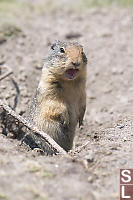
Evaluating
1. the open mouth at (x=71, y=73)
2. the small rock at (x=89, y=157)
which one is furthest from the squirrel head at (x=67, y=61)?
the small rock at (x=89, y=157)

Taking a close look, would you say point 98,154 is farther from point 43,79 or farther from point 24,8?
point 24,8

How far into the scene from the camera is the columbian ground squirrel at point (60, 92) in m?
4.54

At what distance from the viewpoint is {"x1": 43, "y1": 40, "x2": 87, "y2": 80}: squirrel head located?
439 centimetres

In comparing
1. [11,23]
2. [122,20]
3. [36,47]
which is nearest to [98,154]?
[36,47]

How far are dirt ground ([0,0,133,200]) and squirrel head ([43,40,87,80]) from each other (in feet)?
2.69

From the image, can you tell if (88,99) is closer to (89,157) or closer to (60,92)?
(60,92)

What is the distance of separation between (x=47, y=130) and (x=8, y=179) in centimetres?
165

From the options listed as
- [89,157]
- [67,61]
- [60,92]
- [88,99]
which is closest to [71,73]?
[67,61]

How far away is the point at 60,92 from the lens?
15.3ft

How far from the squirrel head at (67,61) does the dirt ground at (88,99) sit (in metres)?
0.82

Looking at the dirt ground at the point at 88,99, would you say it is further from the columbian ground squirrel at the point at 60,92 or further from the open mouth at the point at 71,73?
the open mouth at the point at 71,73

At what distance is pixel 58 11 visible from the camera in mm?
10578

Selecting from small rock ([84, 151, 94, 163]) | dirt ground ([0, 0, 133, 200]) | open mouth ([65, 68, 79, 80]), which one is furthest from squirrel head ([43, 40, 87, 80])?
small rock ([84, 151, 94, 163])

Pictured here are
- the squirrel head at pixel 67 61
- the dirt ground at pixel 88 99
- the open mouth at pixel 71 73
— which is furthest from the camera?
the open mouth at pixel 71 73
